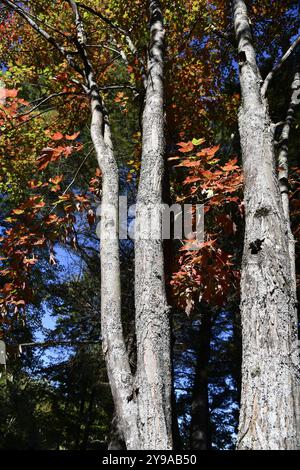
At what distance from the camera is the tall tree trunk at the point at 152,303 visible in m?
1.85

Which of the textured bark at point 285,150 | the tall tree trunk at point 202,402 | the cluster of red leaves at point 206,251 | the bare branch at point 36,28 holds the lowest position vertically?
the tall tree trunk at point 202,402

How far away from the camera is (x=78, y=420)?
1642cm

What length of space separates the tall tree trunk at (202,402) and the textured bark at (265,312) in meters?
7.29

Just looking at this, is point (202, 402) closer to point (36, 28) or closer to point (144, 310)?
point (144, 310)

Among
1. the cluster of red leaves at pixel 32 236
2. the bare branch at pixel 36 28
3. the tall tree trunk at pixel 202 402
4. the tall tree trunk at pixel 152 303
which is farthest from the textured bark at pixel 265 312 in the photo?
the tall tree trunk at pixel 202 402

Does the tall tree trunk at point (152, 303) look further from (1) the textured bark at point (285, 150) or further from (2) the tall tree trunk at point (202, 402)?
(2) the tall tree trunk at point (202, 402)

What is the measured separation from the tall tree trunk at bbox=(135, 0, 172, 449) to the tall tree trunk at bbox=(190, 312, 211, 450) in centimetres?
718

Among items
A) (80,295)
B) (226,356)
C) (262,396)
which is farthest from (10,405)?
(262,396)

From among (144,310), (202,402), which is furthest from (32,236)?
(202,402)

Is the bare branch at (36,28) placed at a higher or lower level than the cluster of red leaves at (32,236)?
higher

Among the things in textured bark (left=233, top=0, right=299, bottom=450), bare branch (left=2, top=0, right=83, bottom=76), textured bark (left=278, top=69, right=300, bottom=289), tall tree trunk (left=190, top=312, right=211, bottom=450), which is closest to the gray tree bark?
textured bark (left=233, top=0, right=299, bottom=450)

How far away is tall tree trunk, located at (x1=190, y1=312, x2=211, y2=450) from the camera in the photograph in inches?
375

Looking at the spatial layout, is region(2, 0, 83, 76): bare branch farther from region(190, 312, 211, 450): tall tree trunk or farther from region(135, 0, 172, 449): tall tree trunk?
region(190, 312, 211, 450): tall tree trunk
